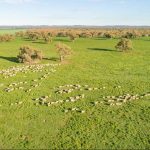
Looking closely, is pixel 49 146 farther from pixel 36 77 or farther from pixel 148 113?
pixel 36 77

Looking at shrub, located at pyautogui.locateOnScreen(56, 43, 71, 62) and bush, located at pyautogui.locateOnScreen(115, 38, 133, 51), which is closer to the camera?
shrub, located at pyautogui.locateOnScreen(56, 43, 71, 62)

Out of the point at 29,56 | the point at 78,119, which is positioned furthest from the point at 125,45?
the point at 78,119

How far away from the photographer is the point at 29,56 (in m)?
57.2

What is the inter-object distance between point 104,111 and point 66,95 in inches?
262

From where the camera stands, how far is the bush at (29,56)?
5638 cm

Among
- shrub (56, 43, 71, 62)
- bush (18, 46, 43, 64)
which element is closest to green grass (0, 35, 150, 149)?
bush (18, 46, 43, 64)

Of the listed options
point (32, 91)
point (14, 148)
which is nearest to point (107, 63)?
point (32, 91)

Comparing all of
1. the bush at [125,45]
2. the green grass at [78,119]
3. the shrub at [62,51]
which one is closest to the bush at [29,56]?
the shrub at [62,51]

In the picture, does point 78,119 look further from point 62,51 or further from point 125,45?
point 125,45

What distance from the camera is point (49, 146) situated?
22875mm

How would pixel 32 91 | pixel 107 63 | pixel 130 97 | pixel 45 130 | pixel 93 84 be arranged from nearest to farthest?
pixel 45 130, pixel 130 97, pixel 32 91, pixel 93 84, pixel 107 63

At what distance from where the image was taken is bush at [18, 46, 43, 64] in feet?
185

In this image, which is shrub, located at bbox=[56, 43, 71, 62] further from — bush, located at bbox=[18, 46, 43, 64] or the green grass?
the green grass

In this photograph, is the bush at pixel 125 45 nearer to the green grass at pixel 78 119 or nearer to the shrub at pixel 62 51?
the shrub at pixel 62 51
